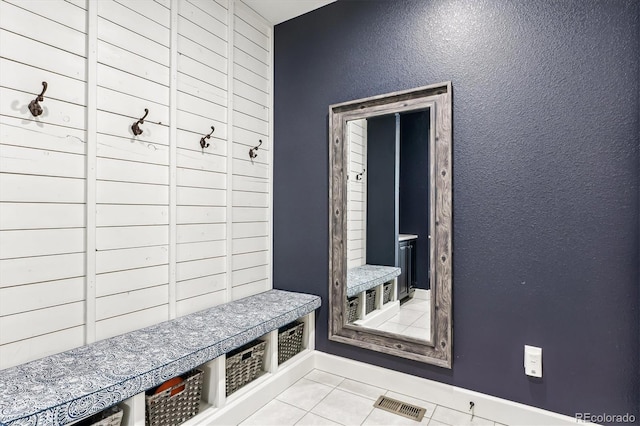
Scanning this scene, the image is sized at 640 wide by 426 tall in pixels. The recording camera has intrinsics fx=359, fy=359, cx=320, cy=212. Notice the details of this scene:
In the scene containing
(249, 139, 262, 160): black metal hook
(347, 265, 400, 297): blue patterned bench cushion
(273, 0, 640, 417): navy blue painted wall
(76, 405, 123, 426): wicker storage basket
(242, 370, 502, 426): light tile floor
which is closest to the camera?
(76, 405, 123, 426): wicker storage basket

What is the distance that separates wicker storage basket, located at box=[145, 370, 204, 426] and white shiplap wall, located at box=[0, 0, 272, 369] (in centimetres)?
44

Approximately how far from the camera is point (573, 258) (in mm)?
1842

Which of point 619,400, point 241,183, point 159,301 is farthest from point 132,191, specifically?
point 619,400

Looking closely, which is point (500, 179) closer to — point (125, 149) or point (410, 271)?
point (410, 271)

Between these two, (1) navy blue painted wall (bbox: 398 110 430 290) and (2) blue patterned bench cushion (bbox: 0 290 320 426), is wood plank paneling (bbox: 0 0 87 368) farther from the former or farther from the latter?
(1) navy blue painted wall (bbox: 398 110 430 290)

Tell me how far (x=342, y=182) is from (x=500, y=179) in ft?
3.33

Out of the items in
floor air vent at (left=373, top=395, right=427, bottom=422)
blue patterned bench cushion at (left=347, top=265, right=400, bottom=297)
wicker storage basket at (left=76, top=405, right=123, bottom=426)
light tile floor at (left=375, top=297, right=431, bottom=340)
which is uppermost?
blue patterned bench cushion at (left=347, top=265, right=400, bottom=297)

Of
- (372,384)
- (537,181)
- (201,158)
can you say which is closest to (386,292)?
(372,384)

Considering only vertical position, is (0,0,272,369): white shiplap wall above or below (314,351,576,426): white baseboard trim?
above

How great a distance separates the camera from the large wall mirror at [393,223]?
2178 millimetres

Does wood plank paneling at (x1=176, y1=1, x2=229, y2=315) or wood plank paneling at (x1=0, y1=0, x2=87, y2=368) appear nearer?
wood plank paneling at (x1=0, y1=0, x2=87, y2=368)

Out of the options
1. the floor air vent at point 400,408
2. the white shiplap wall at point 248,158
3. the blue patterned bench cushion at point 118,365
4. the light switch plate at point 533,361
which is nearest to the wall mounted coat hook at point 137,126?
the white shiplap wall at point 248,158

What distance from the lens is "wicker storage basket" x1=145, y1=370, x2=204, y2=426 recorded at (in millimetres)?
1628

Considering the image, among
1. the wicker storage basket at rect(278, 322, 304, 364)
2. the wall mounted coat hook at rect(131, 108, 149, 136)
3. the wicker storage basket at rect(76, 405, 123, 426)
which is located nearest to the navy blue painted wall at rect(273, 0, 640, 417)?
the wicker storage basket at rect(278, 322, 304, 364)
